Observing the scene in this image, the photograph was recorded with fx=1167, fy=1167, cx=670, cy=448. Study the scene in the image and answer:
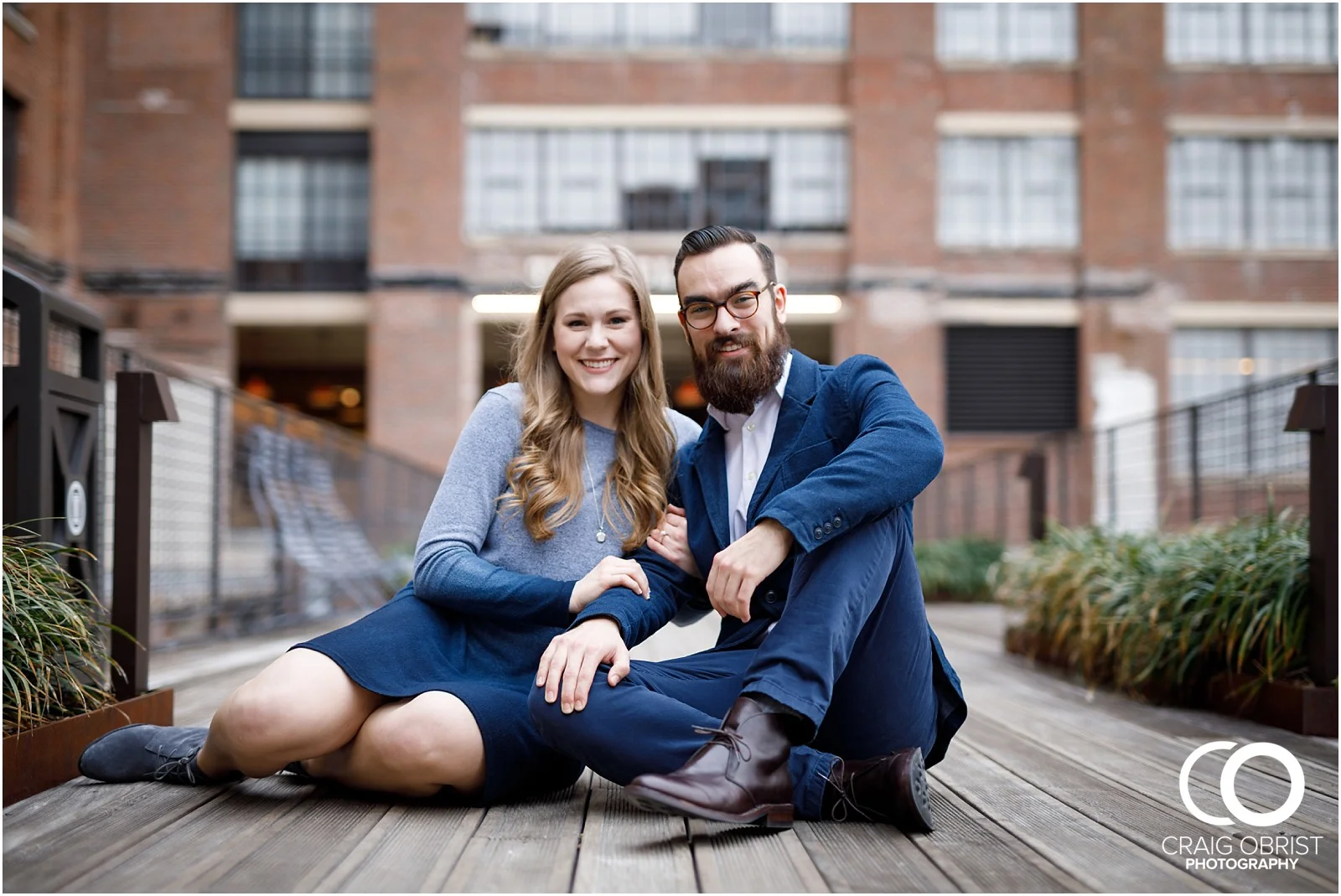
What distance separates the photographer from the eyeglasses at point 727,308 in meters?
2.54

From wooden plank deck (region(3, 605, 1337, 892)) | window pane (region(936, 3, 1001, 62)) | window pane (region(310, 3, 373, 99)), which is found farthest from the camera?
window pane (region(936, 3, 1001, 62))

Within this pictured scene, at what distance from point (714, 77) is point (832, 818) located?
16.4 m

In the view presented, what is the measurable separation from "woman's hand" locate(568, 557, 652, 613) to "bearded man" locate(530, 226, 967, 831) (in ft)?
0.09

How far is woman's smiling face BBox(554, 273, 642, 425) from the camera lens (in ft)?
8.76

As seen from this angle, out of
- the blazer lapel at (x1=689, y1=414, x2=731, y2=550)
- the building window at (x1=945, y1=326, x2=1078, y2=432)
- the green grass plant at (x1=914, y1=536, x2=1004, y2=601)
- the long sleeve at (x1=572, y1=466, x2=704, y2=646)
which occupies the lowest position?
the green grass plant at (x1=914, y1=536, x2=1004, y2=601)

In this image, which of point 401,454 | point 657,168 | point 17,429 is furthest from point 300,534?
point 657,168

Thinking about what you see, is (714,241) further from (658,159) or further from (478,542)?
(658,159)

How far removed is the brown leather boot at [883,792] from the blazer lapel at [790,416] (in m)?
0.56

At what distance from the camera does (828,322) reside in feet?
59.3

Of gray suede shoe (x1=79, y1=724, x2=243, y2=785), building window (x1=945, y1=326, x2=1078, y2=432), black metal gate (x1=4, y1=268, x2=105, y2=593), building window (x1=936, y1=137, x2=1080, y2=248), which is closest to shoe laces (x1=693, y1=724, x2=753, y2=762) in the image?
gray suede shoe (x1=79, y1=724, x2=243, y2=785)

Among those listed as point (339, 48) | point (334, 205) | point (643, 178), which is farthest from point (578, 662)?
point (339, 48)

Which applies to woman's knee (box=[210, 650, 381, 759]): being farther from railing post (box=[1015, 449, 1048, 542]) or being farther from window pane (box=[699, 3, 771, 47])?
window pane (box=[699, 3, 771, 47])

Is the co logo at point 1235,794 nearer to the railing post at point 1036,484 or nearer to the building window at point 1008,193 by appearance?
the railing post at point 1036,484

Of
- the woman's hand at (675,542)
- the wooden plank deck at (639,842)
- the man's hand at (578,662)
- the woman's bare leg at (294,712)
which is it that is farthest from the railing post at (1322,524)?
the woman's bare leg at (294,712)
